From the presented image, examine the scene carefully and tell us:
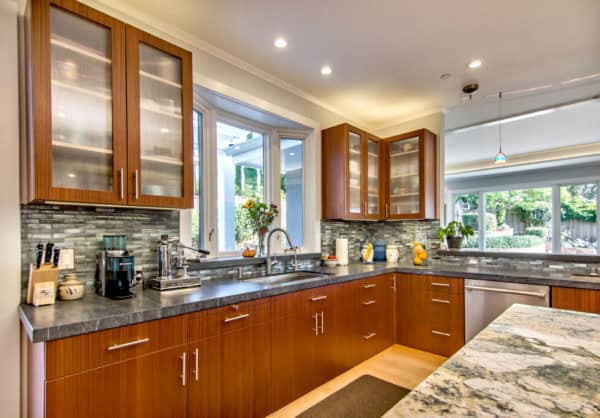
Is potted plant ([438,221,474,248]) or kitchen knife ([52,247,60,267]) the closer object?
kitchen knife ([52,247,60,267])

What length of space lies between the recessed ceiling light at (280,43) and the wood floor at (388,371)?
8.40ft

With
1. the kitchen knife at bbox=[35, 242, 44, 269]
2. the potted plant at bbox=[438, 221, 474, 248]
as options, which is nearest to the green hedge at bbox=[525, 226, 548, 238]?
the potted plant at bbox=[438, 221, 474, 248]

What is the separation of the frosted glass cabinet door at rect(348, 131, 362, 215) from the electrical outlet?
7.73 feet

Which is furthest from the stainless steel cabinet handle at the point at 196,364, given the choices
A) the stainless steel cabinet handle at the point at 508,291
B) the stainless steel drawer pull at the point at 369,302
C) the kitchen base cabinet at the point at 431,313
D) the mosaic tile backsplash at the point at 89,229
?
the stainless steel cabinet handle at the point at 508,291

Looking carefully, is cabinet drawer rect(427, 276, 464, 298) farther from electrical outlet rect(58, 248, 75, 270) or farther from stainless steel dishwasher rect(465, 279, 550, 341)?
electrical outlet rect(58, 248, 75, 270)

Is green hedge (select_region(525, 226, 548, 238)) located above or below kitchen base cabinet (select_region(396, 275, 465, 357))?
above

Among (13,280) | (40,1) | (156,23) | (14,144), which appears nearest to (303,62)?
(156,23)

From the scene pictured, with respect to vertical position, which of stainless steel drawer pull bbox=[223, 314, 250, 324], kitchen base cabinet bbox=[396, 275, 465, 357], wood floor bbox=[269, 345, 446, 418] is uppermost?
stainless steel drawer pull bbox=[223, 314, 250, 324]

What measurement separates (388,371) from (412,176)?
204cm

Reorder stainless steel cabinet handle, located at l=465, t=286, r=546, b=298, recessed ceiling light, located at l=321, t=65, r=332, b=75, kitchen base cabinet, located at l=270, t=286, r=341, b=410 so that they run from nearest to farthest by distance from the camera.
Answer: kitchen base cabinet, located at l=270, t=286, r=341, b=410 → stainless steel cabinet handle, located at l=465, t=286, r=546, b=298 → recessed ceiling light, located at l=321, t=65, r=332, b=75

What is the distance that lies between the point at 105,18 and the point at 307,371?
2479 mm

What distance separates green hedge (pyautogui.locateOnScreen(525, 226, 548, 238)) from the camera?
6.62 metres

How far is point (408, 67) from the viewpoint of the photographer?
275 cm

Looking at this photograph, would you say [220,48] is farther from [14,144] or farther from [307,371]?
[307,371]
